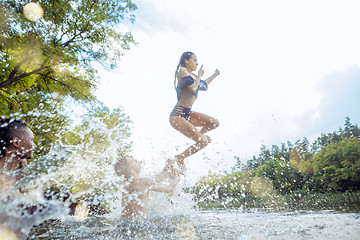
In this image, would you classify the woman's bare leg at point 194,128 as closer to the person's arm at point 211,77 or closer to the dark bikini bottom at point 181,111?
the dark bikini bottom at point 181,111

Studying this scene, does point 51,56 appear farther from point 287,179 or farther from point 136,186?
point 287,179

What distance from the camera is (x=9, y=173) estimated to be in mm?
2408

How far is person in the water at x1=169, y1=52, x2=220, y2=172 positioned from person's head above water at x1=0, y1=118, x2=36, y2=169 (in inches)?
89.4

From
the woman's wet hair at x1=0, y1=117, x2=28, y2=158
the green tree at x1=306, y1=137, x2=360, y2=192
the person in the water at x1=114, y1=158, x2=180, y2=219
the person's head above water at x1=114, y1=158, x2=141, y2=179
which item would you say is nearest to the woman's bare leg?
the person in the water at x1=114, y1=158, x2=180, y2=219

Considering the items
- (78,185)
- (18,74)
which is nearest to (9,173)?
(18,74)

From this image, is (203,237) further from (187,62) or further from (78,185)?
(78,185)

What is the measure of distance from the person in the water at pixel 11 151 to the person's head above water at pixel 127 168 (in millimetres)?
1946

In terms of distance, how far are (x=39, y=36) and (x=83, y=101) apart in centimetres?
320

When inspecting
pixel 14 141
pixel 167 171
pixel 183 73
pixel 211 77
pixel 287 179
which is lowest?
pixel 14 141

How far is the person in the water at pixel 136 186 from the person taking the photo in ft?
13.0

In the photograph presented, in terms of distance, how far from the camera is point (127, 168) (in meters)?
4.29

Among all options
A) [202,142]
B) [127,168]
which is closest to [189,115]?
[202,142]

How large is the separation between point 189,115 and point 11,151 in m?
2.81

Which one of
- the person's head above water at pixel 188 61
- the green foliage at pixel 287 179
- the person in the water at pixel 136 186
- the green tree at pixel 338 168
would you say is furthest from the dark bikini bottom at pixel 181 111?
the green foliage at pixel 287 179
